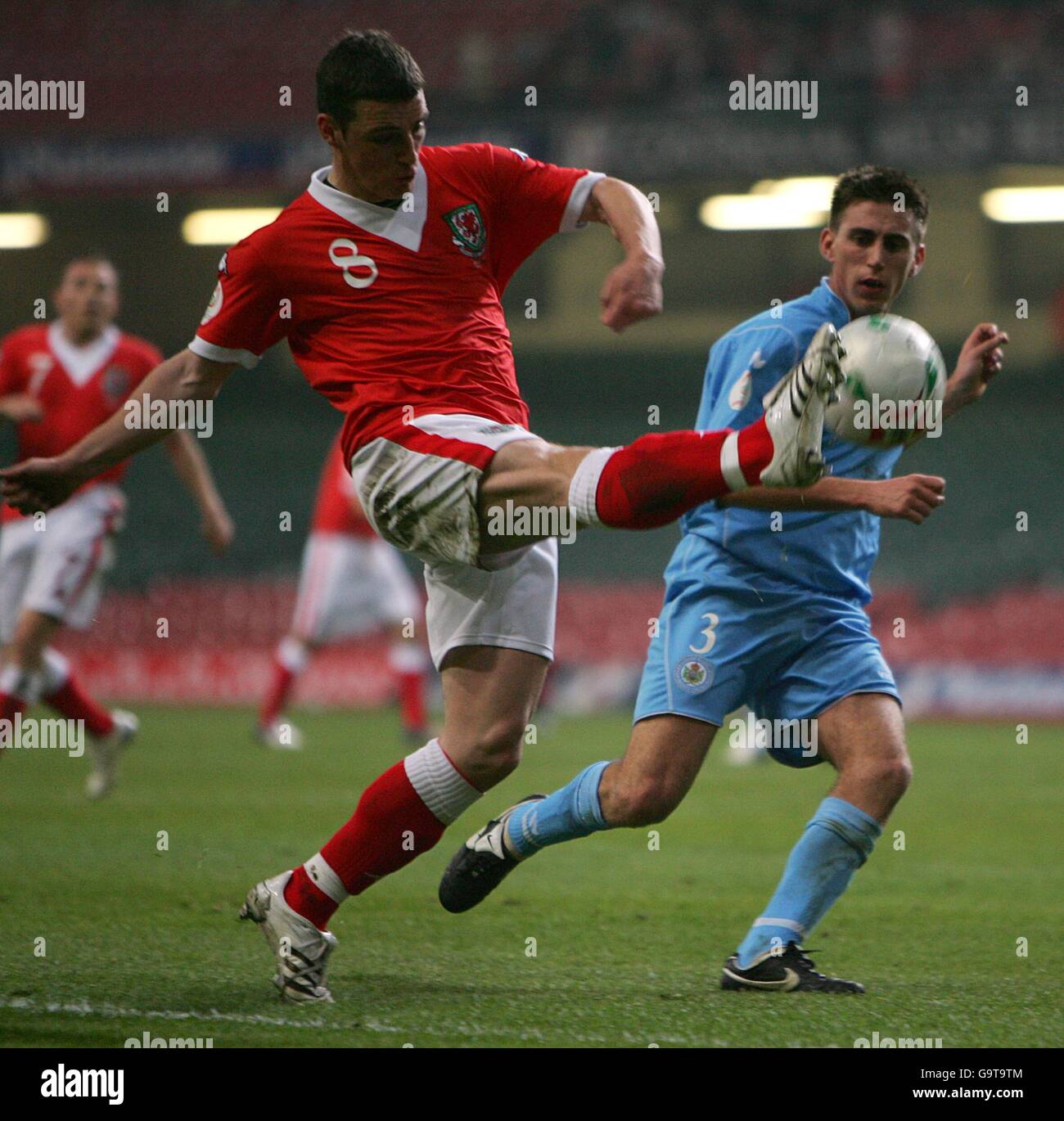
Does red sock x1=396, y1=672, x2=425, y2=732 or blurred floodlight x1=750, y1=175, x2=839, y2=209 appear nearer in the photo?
red sock x1=396, y1=672, x2=425, y2=732

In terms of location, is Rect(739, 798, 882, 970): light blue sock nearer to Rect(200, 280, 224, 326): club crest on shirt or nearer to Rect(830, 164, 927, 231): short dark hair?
Rect(830, 164, 927, 231): short dark hair

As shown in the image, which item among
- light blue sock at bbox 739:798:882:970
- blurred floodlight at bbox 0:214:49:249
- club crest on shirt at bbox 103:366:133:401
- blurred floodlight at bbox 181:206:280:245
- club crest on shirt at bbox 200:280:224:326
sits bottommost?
light blue sock at bbox 739:798:882:970

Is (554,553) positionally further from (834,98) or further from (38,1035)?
(834,98)

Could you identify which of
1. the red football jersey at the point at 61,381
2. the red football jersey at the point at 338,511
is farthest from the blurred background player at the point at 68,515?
the red football jersey at the point at 338,511

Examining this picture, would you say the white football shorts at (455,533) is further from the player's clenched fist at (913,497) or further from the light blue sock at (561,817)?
the player's clenched fist at (913,497)

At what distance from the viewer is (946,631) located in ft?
53.9

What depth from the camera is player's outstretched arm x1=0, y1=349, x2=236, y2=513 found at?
3.62 m

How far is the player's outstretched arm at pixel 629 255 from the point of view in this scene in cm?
329

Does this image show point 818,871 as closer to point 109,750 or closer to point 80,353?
point 109,750

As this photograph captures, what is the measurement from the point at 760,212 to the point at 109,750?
14.0m

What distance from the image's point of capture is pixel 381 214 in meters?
3.62

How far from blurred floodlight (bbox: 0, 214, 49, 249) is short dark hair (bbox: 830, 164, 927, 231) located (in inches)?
759

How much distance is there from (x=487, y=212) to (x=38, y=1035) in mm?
2125

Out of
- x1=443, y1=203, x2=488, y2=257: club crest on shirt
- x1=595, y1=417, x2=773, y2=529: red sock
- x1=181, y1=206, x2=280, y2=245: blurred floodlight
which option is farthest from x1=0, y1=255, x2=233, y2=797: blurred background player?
x1=181, y1=206, x2=280, y2=245: blurred floodlight
